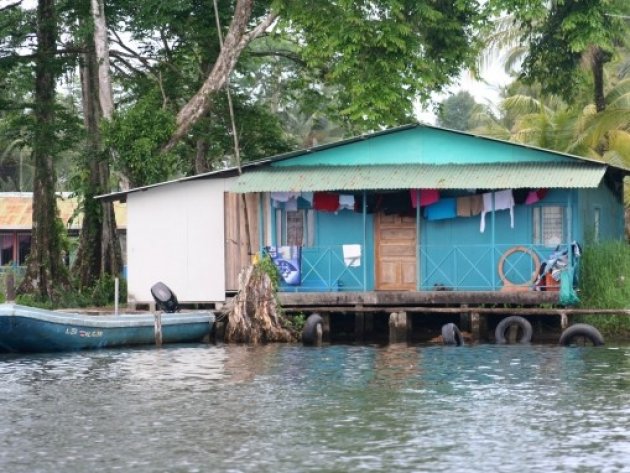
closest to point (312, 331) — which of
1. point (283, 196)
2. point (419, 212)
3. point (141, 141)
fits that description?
point (283, 196)

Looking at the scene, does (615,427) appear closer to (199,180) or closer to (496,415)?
(496,415)

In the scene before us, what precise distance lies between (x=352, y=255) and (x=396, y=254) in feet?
3.78

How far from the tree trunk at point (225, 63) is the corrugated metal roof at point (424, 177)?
4332 mm

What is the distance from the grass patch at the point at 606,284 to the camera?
84.0ft

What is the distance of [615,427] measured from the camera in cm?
1573

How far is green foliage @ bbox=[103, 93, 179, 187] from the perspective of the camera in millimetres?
30734

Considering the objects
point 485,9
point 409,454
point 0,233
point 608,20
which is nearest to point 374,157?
point 485,9

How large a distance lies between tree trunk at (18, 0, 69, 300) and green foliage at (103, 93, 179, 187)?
289 centimetres

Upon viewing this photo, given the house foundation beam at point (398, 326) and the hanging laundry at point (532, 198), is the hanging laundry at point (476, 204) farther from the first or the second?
the house foundation beam at point (398, 326)

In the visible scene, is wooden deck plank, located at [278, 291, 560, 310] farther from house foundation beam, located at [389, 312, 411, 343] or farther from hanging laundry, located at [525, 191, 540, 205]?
hanging laundry, located at [525, 191, 540, 205]

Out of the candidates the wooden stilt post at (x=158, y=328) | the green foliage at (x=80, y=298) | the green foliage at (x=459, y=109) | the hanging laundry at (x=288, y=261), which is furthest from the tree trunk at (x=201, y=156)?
the green foliage at (x=459, y=109)

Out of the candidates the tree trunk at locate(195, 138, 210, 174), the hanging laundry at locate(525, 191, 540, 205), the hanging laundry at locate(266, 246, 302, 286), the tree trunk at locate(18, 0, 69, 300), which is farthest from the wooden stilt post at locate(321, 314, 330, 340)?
the tree trunk at locate(195, 138, 210, 174)

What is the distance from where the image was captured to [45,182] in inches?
1335

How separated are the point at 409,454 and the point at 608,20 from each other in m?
19.8
